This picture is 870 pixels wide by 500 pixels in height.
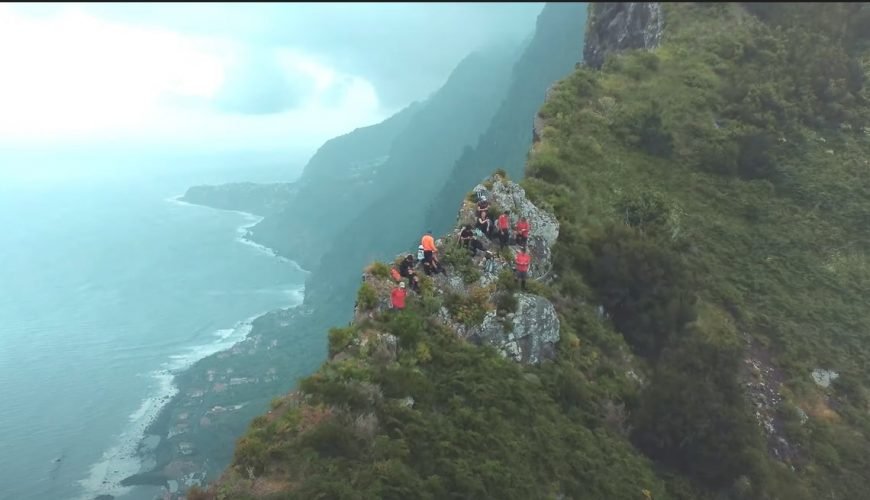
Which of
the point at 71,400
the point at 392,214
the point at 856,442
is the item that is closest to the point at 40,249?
the point at 71,400

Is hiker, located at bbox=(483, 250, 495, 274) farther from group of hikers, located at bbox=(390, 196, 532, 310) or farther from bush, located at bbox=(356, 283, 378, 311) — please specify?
bush, located at bbox=(356, 283, 378, 311)

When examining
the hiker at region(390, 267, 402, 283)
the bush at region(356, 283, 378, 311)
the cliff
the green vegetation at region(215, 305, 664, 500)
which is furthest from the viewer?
the hiker at region(390, 267, 402, 283)

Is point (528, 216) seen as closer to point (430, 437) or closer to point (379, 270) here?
point (379, 270)

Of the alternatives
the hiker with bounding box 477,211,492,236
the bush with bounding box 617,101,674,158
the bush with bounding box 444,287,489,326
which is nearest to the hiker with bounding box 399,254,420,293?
the bush with bounding box 444,287,489,326

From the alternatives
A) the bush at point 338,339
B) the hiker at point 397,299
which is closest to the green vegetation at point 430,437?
the hiker at point 397,299

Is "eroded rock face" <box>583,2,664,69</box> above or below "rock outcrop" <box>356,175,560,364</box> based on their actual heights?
above

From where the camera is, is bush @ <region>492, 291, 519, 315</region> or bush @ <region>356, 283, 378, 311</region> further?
→ bush @ <region>492, 291, 519, 315</region>
